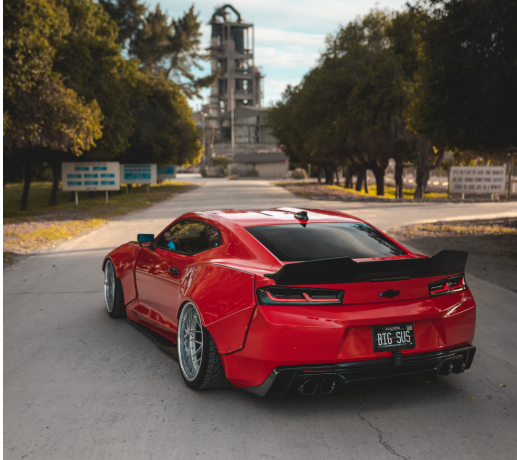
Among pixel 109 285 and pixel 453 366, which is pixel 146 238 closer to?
pixel 109 285

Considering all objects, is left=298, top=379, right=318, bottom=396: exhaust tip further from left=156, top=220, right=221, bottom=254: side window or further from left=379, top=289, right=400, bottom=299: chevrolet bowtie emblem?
left=156, top=220, right=221, bottom=254: side window

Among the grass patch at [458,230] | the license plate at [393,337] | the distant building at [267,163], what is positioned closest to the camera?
the license plate at [393,337]

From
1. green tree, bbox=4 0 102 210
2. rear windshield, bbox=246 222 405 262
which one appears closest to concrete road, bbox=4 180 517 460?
rear windshield, bbox=246 222 405 262

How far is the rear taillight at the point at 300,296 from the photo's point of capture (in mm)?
3869

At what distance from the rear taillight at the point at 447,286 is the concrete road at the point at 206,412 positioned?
2.69 feet

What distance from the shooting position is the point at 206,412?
13.7 ft

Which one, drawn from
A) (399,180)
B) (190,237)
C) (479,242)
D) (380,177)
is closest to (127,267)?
(190,237)

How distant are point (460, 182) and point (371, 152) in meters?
5.73

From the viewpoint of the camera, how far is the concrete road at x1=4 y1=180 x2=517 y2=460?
3584 millimetres

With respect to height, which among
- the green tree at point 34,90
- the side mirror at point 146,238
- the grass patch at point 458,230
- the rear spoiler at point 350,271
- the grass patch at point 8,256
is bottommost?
the grass patch at point 8,256

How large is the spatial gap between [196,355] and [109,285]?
114 inches

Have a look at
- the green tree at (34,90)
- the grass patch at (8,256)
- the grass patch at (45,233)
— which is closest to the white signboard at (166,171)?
the green tree at (34,90)

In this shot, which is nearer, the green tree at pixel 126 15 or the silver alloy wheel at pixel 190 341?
the silver alloy wheel at pixel 190 341

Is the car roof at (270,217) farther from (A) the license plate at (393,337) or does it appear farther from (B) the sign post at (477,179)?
(B) the sign post at (477,179)
